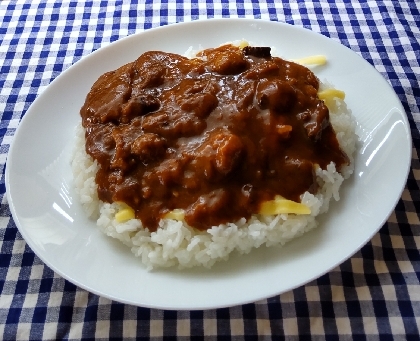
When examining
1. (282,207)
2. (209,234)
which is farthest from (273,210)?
(209,234)

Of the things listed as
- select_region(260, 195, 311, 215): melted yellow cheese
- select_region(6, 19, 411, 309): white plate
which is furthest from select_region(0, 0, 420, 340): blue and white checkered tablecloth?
select_region(260, 195, 311, 215): melted yellow cheese

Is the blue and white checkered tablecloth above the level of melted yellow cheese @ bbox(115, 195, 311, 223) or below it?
below

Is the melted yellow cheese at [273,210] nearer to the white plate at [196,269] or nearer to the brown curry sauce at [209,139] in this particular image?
the brown curry sauce at [209,139]

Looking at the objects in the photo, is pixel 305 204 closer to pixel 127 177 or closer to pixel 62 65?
pixel 127 177

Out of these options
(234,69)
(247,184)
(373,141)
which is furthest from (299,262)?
(234,69)

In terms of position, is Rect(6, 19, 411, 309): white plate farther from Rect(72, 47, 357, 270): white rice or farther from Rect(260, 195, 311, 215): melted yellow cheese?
Rect(260, 195, 311, 215): melted yellow cheese
